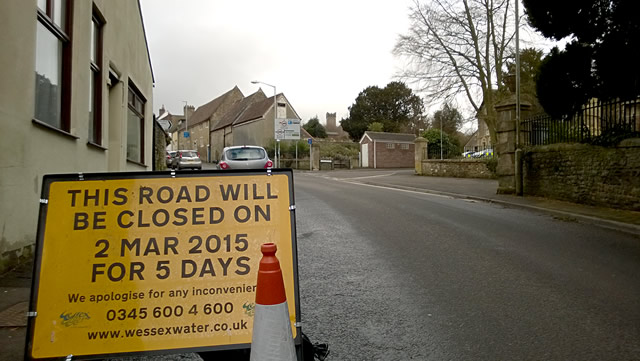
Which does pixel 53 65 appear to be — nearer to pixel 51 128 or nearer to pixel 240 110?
pixel 51 128

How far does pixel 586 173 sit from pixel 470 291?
8440 mm

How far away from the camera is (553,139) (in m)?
13.2

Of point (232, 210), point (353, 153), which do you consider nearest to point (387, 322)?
point (232, 210)

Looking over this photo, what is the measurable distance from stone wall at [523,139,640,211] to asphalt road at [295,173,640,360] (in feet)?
6.97

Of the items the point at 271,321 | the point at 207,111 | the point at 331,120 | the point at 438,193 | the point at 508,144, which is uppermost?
the point at 331,120

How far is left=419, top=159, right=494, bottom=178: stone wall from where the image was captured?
83.5 feet

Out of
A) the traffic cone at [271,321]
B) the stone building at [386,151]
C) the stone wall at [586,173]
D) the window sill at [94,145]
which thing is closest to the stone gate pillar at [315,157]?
the stone building at [386,151]

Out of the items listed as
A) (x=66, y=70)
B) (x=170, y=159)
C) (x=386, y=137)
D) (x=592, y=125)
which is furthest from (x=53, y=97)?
(x=386, y=137)

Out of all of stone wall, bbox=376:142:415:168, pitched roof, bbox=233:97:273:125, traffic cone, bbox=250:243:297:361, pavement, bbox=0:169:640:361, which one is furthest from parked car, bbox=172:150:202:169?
traffic cone, bbox=250:243:297:361

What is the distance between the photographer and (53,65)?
635 centimetres

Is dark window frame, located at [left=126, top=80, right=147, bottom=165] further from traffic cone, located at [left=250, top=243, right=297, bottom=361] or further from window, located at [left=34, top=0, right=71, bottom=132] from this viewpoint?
traffic cone, located at [left=250, top=243, right=297, bottom=361]

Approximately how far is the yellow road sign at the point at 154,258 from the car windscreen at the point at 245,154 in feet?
46.3

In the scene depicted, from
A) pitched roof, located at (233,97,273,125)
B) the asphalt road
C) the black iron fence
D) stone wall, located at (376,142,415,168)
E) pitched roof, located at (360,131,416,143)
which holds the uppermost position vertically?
pitched roof, located at (233,97,273,125)

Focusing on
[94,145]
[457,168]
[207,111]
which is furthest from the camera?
[207,111]
